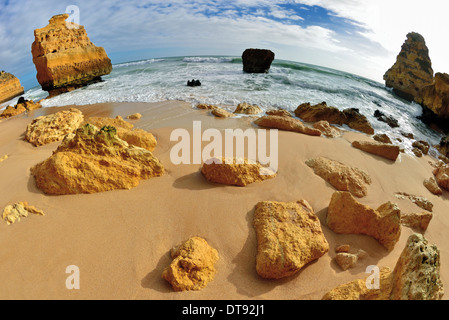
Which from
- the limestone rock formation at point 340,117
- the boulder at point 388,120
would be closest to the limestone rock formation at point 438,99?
the boulder at point 388,120

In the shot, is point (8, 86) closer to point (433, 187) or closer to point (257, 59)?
point (257, 59)

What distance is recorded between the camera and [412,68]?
22391 mm

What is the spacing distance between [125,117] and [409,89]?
91.3ft

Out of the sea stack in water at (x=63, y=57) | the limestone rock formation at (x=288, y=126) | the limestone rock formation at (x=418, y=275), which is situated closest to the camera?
the limestone rock formation at (x=418, y=275)

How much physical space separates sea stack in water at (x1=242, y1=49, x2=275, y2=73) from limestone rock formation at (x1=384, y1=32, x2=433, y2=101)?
14437 millimetres

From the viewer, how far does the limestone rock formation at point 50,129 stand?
4.68m

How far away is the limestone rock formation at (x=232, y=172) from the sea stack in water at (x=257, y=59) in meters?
19.8

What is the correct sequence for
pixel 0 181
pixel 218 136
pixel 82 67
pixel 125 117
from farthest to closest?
pixel 82 67
pixel 125 117
pixel 218 136
pixel 0 181

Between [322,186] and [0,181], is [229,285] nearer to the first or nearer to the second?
[322,186]

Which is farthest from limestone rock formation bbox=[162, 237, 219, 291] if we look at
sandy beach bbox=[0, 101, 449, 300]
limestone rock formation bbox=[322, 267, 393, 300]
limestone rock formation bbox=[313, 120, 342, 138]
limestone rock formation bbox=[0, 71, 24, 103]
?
limestone rock formation bbox=[0, 71, 24, 103]

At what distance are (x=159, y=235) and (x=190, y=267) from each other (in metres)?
0.57

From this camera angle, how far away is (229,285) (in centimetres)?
188

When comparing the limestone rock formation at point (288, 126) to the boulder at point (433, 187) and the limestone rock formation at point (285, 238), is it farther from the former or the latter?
the limestone rock formation at point (285, 238)
